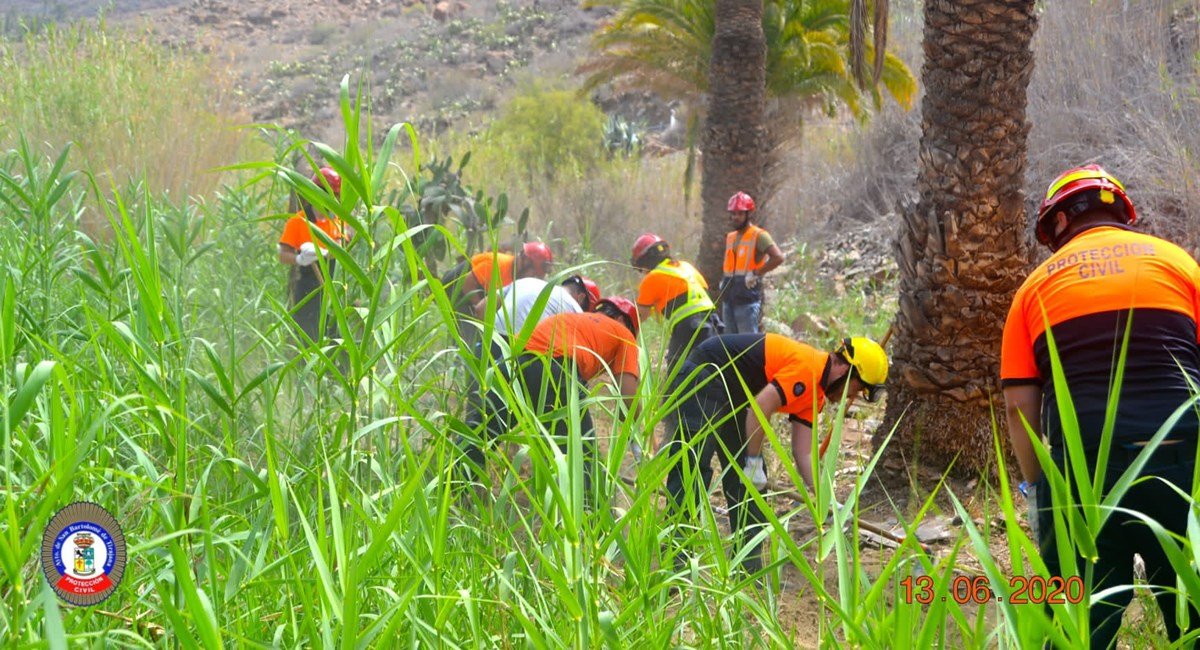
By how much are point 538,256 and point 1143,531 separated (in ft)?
14.5

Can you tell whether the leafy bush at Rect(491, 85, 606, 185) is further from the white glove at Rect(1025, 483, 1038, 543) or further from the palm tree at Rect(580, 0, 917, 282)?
the white glove at Rect(1025, 483, 1038, 543)

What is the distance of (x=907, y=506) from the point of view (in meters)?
5.95

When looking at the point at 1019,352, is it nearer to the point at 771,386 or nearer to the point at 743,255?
the point at 771,386

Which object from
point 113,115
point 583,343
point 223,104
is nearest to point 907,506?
point 583,343

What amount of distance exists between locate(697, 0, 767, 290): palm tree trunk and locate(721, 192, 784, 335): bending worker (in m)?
1.81

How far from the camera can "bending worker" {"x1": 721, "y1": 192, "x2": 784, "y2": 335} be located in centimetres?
849

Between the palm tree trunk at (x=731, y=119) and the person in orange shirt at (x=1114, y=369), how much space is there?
7088mm

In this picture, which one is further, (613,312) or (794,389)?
(613,312)

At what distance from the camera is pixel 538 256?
683cm

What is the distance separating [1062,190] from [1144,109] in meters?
9.32

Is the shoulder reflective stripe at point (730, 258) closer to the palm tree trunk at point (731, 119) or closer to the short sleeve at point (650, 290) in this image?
the palm tree trunk at point (731, 119)

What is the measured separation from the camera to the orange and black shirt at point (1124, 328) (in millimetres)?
3008

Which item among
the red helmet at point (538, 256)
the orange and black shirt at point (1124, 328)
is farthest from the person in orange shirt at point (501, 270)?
the orange and black shirt at point (1124, 328)

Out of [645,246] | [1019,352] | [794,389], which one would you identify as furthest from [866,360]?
[645,246]
